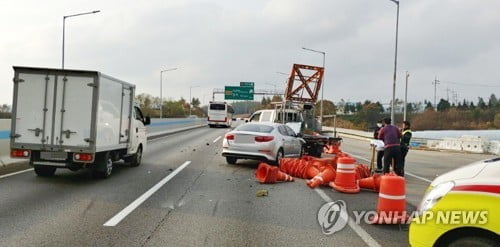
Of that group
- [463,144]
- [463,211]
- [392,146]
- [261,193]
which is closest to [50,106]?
[261,193]

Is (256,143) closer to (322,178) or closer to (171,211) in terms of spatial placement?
(322,178)

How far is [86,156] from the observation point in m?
9.59

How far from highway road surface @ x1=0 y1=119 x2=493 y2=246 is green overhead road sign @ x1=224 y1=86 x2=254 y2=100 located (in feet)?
205

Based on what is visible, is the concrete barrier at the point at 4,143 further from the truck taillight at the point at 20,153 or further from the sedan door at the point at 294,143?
the sedan door at the point at 294,143

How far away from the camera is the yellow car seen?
3.61 meters

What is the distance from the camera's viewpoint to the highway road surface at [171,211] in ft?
18.5

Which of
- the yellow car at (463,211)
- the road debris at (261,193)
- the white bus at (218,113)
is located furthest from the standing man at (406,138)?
the white bus at (218,113)

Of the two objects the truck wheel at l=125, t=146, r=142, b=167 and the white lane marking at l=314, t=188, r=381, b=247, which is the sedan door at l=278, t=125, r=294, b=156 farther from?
the white lane marking at l=314, t=188, r=381, b=247

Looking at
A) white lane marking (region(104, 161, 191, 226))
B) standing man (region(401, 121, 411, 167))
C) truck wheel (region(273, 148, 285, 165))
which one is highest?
standing man (region(401, 121, 411, 167))

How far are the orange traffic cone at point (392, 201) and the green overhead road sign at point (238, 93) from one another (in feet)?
221

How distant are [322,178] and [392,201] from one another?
352cm

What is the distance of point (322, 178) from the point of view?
10.0 meters

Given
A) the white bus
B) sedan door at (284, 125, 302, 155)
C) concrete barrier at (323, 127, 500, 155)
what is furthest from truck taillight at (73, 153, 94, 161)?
the white bus

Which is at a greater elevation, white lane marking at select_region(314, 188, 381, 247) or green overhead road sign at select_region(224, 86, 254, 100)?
green overhead road sign at select_region(224, 86, 254, 100)
